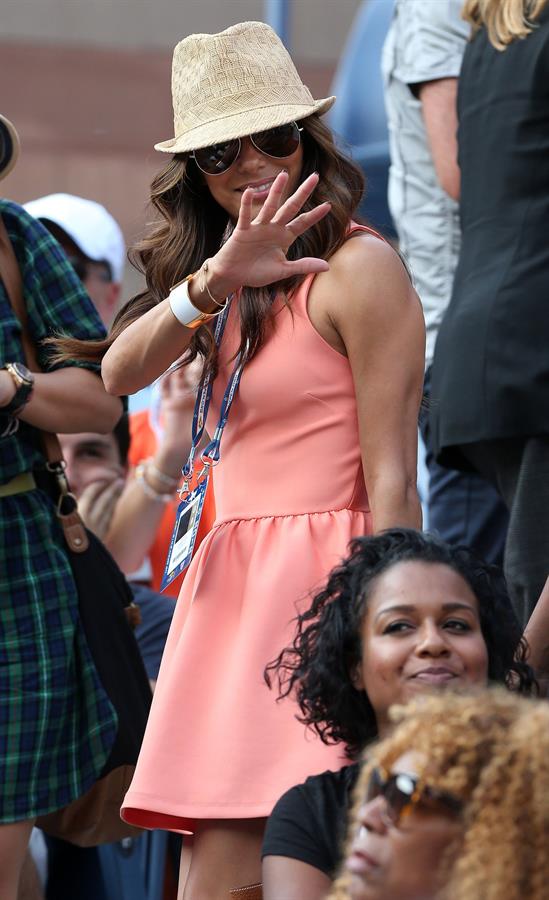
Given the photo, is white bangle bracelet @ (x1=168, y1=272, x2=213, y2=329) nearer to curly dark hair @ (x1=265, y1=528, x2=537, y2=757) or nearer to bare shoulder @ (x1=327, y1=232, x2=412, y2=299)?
bare shoulder @ (x1=327, y1=232, x2=412, y2=299)

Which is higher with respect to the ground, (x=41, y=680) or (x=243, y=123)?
(x=243, y=123)

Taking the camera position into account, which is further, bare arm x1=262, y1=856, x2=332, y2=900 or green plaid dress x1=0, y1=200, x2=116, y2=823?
green plaid dress x1=0, y1=200, x2=116, y2=823

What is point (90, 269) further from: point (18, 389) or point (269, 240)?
point (269, 240)

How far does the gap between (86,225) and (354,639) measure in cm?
245

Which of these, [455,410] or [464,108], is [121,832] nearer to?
[455,410]

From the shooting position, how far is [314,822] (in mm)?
2566

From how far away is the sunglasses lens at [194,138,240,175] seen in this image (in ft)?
9.93

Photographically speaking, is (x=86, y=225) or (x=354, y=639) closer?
(x=354, y=639)

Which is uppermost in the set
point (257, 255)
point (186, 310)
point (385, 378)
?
point (257, 255)

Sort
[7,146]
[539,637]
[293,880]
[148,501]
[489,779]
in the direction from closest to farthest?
[489,779]
[293,880]
[539,637]
[7,146]
[148,501]

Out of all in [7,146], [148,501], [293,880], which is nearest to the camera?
[293,880]

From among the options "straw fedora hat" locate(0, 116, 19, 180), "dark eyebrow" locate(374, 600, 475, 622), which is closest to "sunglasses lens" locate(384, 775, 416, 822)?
"dark eyebrow" locate(374, 600, 475, 622)

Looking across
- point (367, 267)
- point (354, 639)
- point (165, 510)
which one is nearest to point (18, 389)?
point (367, 267)

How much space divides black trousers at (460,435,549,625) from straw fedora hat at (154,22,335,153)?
0.79 metres
